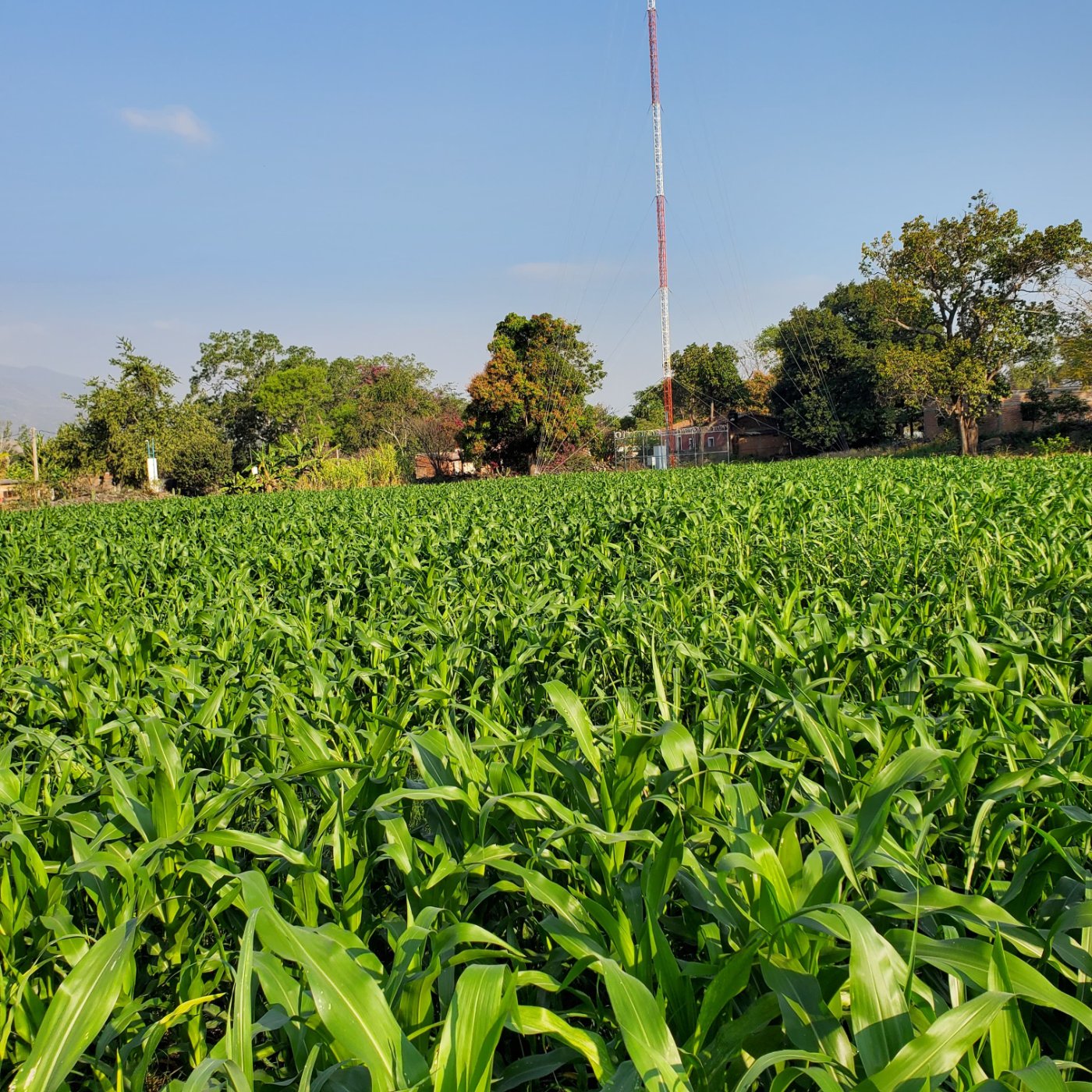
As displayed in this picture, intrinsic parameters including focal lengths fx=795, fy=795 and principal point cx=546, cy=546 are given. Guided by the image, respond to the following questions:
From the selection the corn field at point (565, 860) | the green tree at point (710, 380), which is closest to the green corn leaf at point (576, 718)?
the corn field at point (565, 860)

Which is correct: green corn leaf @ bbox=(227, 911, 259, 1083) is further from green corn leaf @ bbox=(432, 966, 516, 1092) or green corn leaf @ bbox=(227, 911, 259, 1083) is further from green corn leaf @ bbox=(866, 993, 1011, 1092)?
green corn leaf @ bbox=(866, 993, 1011, 1092)

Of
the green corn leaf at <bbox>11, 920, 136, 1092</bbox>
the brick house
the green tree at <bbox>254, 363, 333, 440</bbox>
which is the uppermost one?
the green tree at <bbox>254, 363, 333, 440</bbox>

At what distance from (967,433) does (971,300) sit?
5366mm

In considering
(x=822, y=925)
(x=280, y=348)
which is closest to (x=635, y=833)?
(x=822, y=925)

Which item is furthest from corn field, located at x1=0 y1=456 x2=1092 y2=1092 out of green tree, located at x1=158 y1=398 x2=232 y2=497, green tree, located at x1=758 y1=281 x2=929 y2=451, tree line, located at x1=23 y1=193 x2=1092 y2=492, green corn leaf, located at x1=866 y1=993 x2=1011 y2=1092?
green tree, located at x1=758 y1=281 x2=929 y2=451

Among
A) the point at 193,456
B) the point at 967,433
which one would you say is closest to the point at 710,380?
the point at 967,433

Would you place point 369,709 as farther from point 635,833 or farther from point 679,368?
point 679,368

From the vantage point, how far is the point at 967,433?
32344 mm

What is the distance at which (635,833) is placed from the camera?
136 cm

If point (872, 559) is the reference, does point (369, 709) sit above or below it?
below

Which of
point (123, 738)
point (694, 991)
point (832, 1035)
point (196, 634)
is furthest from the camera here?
point (196, 634)

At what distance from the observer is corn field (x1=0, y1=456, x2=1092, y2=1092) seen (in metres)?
→ 1.04

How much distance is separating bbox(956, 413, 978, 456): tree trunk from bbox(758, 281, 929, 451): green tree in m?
9.47

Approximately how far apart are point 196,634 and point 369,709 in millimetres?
1407
